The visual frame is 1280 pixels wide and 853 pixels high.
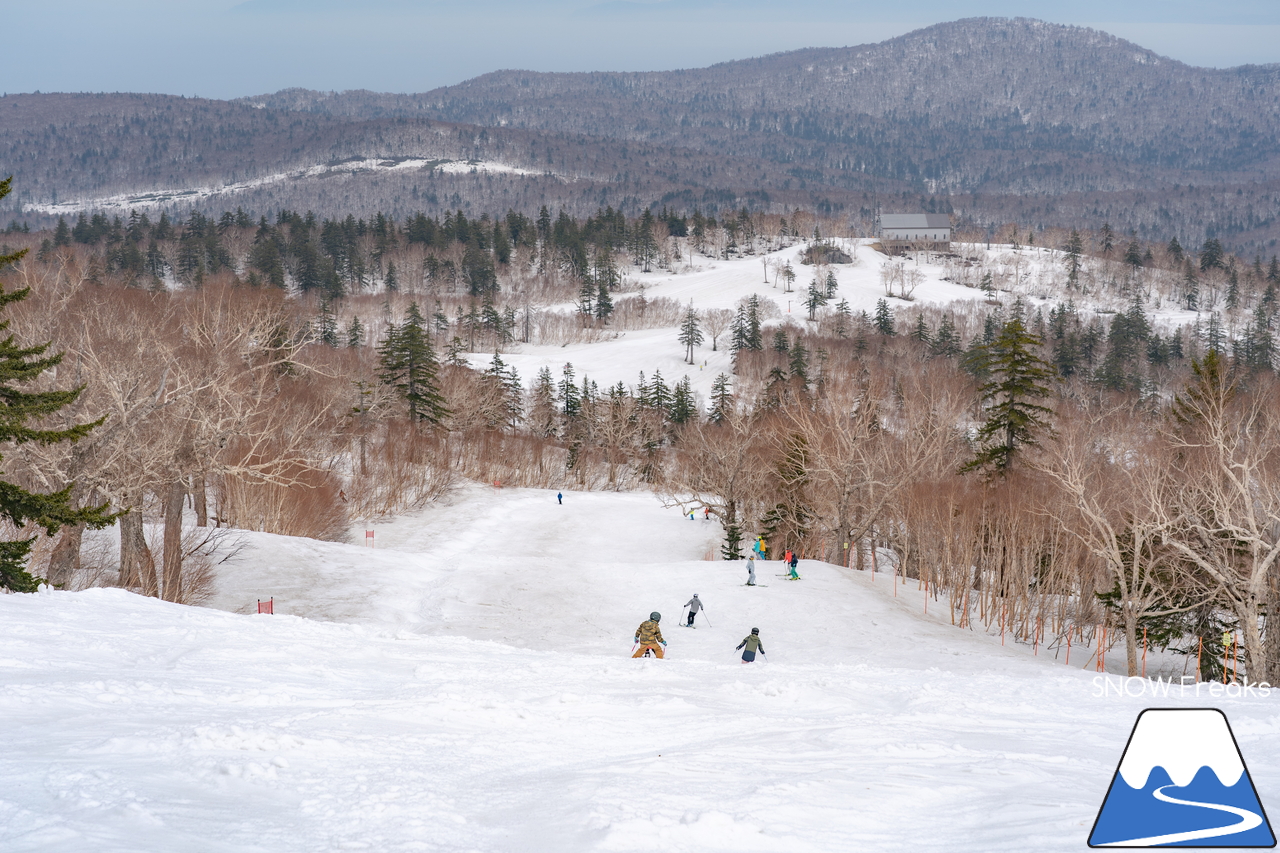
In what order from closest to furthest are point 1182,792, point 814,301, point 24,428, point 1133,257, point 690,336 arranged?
point 1182,792
point 24,428
point 690,336
point 814,301
point 1133,257

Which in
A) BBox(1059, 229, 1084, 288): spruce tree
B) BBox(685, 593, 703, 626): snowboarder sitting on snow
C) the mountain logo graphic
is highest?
BBox(1059, 229, 1084, 288): spruce tree

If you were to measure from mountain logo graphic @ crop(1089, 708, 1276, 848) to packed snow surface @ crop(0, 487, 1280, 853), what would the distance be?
3.12 ft

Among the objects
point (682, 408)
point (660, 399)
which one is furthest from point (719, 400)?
point (660, 399)

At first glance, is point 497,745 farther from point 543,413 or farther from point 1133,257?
point 1133,257

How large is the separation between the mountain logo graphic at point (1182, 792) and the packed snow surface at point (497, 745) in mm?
950

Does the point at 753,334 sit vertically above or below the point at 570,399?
above

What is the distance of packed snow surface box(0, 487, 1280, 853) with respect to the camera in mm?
6141

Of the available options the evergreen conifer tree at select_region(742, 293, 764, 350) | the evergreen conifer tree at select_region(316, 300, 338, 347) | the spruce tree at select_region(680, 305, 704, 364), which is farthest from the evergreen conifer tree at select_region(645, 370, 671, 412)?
the evergreen conifer tree at select_region(316, 300, 338, 347)

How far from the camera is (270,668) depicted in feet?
37.4

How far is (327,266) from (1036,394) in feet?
435

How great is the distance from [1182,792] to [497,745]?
628 centimetres

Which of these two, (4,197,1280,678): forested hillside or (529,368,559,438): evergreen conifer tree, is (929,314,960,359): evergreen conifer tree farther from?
(529,368,559,438): evergreen conifer tree

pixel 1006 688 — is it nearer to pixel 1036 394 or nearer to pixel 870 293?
pixel 1036 394

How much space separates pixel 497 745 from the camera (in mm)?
8898
